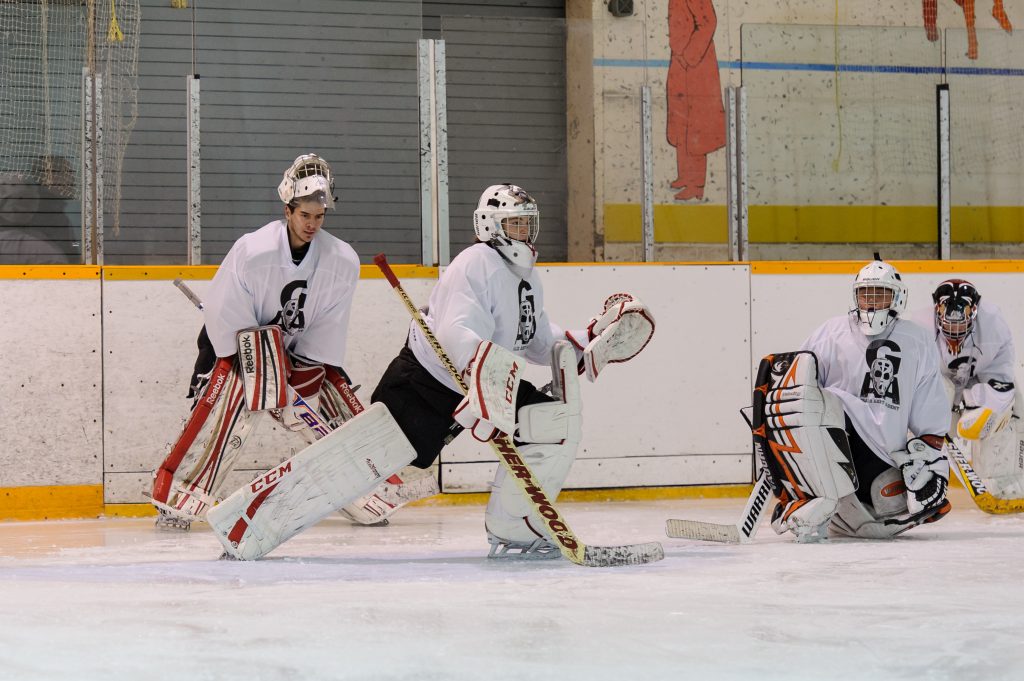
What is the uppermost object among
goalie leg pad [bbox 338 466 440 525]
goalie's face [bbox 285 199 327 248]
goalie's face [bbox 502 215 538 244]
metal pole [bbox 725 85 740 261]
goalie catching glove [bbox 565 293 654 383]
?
metal pole [bbox 725 85 740 261]

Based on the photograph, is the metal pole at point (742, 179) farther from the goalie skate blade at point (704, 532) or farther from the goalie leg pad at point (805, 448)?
the goalie skate blade at point (704, 532)

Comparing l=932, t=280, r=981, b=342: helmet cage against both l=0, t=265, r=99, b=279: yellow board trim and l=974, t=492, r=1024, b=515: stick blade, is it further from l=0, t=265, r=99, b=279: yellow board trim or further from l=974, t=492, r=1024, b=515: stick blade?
l=0, t=265, r=99, b=279: yellow board trim

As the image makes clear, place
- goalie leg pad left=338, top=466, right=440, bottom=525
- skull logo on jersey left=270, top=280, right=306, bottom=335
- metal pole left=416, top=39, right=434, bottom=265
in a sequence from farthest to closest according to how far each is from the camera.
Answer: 1. metal pole left=416, top=39, right=434, bottom=265
2. goalie leg pad left=338, top=466, right=440, bottom=525
3. skull logo on jersey left=270, top=280, right=306, bottom=335

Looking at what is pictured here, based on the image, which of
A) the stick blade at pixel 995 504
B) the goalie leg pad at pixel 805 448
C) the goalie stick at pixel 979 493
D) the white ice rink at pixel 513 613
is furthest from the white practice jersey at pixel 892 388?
the stick blade at pixel 995 504

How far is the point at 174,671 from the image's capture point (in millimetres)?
1961

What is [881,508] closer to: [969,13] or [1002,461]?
[1002,461]

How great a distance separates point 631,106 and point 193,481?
105 inches

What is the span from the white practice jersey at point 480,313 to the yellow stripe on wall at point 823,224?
7.52 feet

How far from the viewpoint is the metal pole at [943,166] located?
6230mm

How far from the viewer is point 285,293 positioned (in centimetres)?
449

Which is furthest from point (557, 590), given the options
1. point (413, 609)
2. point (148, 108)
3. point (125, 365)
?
point (148, 108)

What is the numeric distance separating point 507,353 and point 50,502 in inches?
110

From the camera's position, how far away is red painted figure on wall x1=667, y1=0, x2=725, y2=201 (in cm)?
595

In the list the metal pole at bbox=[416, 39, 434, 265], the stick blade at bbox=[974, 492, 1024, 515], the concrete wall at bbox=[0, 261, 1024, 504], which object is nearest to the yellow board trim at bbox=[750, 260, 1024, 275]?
the concrete wall at bbox=[0, 261, 1024, 504]
